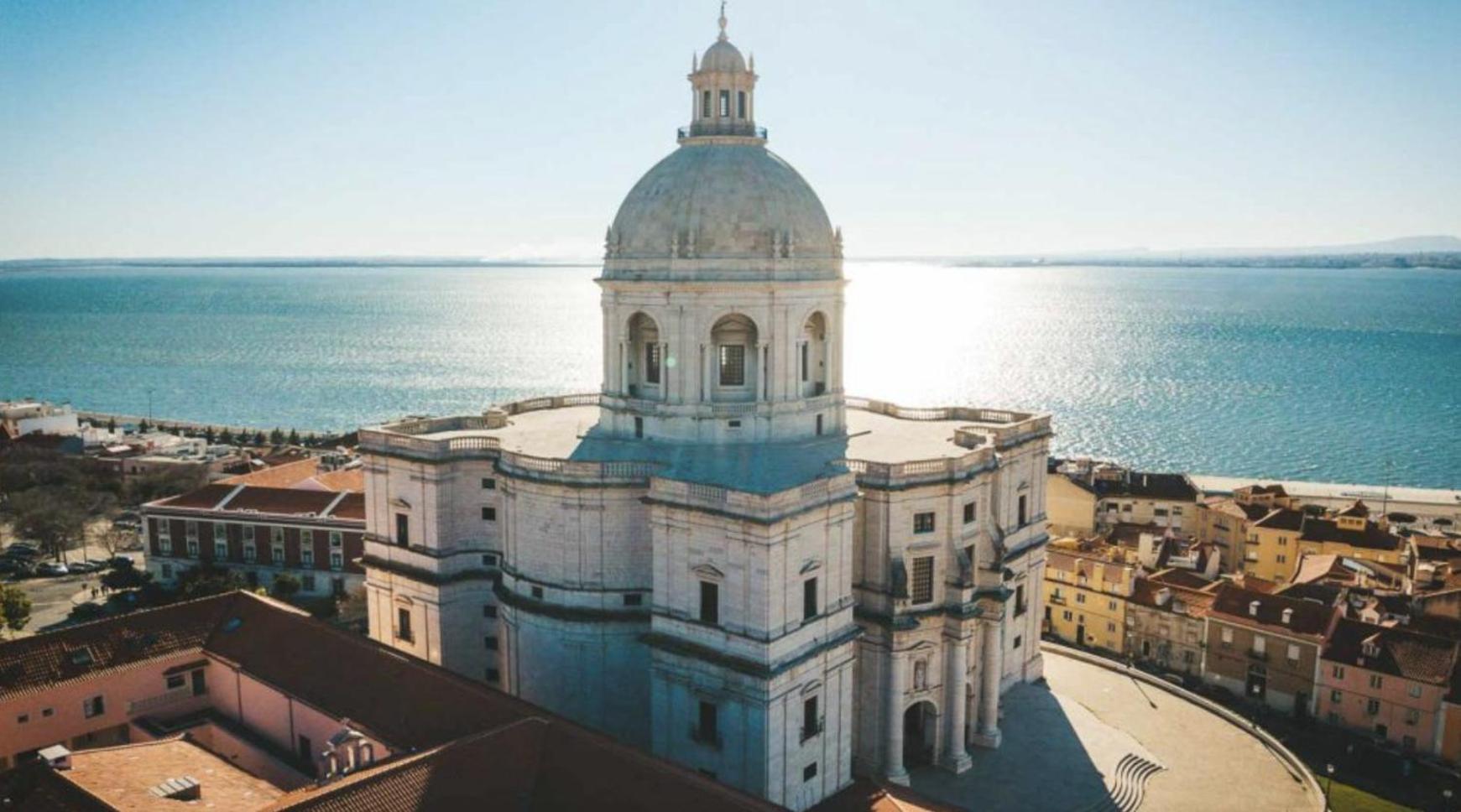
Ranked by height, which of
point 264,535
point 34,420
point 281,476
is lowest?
point 264,535

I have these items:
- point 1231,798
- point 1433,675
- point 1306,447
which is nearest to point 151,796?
point 1231,798

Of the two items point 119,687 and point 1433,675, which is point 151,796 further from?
point 1433,675

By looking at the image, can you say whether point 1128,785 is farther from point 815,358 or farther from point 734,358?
point 734,358

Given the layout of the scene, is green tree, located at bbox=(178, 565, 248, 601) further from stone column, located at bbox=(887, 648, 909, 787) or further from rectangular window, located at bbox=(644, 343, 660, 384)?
stone column, located at bbox=(887, 648, 909, 787)

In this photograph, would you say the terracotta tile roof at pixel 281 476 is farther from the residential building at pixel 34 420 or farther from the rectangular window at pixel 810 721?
the rectangular window at pixel 810 721

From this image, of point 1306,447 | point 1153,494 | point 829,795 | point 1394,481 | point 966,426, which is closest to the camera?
point 829,795

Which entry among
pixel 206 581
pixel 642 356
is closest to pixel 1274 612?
pixel 642 356

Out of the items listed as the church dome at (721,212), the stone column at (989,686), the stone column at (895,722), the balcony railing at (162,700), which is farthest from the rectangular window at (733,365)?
the balcony railing at (162,700)
